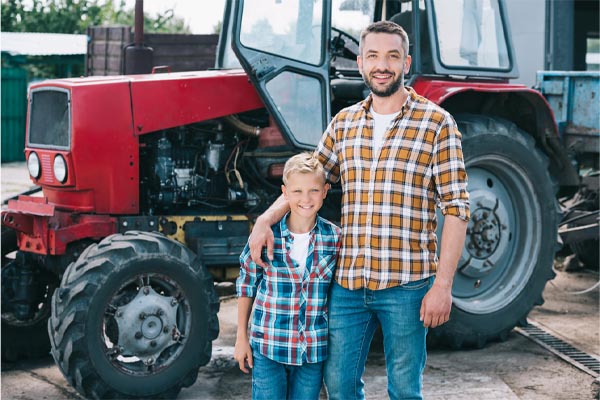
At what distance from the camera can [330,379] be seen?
3.51 meters

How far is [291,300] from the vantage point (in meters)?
3.51

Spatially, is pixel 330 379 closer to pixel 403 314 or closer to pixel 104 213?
pixel 403 314

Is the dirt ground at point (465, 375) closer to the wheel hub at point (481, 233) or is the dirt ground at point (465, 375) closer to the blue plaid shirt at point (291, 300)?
the wheel hub at point (481, 233)

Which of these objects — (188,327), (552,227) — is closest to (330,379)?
(188,327)

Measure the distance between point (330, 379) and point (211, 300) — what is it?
1.83 m

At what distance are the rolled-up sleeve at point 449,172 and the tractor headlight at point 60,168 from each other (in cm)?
288

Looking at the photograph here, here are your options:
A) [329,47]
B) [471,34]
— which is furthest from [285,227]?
[471,34]

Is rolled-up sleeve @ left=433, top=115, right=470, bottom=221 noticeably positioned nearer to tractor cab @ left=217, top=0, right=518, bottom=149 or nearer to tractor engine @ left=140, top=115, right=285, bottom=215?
tractor cab @ left=217, top=0, right=518, bottom=149

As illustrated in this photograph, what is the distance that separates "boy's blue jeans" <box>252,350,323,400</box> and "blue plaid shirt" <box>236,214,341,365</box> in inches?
1.8

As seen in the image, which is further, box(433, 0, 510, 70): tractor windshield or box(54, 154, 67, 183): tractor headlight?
box(433, 0, 510, 70): tractor windshield

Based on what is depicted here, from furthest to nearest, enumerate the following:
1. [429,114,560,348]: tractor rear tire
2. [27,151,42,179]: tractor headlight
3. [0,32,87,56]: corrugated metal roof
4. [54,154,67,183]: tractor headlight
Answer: [0,32,87,56]: corrugated metal roof < [429,114,560,348]: tractor rear tire < [27,151,42,179]: tractor headlight < [54,154,67,183]: tractor headlight

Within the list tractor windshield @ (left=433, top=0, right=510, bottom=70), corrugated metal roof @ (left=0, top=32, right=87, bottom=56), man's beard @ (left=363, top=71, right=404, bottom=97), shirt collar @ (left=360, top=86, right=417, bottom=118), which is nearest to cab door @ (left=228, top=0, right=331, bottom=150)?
tractor windshield @ (left=433, top=0, right=510, bottom=70)

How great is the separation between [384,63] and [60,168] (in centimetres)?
282

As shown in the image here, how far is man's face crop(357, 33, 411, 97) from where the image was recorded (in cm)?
347
